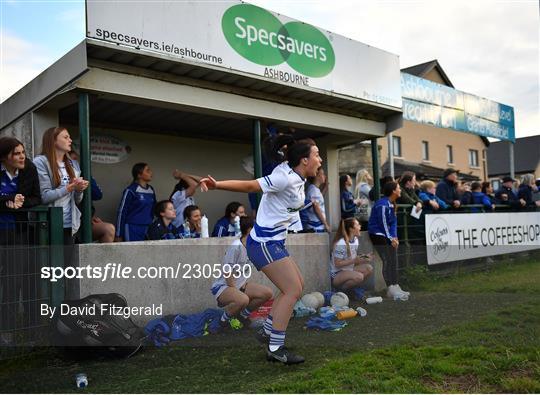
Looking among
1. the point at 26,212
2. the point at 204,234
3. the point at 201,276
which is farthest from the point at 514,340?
the point at 26,212

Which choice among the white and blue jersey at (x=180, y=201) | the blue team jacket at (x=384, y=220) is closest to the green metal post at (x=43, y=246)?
the white and blue jersey at (x=180, y=201)

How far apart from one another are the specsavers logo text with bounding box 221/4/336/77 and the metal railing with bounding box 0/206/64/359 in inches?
144

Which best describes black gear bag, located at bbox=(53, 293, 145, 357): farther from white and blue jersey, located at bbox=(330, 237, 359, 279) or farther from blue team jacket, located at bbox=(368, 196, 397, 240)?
blue team jacket, located at bbox=(368, 196, 397, 240)

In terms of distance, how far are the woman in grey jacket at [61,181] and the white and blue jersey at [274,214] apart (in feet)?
7.03

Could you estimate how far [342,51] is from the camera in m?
9.28

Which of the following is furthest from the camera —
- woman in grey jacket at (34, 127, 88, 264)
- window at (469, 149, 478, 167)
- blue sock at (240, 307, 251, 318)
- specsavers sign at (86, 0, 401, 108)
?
window at (469, 149, 478, 167)

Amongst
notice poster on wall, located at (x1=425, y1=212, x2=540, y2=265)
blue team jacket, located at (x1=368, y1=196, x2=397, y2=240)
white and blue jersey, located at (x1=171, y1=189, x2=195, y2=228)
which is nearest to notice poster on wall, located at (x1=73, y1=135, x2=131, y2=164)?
white and blue jersey, located at (x1=171, y1=189, x2=195, y2=228)

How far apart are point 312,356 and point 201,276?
2.42m

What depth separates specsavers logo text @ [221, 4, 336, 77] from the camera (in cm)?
749

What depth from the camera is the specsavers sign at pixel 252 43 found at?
20.4 feet

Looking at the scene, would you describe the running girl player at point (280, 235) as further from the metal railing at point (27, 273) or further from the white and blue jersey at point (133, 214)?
the white and blue jersey at point (133, 214)

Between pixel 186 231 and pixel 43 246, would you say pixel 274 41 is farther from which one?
pixel 43 246

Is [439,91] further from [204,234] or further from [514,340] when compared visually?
[514,340]

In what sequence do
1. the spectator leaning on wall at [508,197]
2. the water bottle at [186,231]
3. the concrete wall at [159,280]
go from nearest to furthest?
1. the concrete wall at [159,280]
2. the water bottle at [186,231]
3. the spectator leaning on wall at [508,197]
